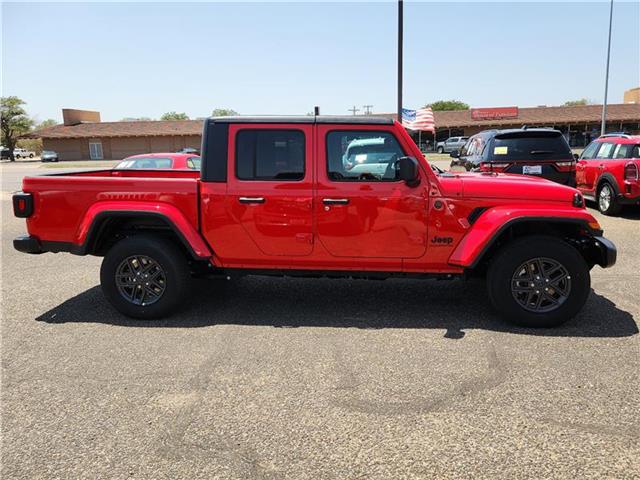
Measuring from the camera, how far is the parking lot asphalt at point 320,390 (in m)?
2.75

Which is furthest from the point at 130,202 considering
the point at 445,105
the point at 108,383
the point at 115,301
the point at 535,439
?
the point at 445,105

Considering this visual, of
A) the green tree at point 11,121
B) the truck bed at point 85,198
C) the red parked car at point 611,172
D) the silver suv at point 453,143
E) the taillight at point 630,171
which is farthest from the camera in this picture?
the green tree at point 11,121

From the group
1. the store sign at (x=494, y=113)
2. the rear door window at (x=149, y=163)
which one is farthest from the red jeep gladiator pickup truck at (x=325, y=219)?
the store sign at (x=494, y=113)

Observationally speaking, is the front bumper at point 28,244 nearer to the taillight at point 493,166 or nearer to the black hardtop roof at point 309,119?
the black hardtop roof at point 309,119

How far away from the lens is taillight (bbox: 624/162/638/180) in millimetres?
9727

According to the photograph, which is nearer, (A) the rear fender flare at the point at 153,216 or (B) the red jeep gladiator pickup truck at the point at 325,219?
(B) the red jeep gladiator pickup truck at the point at 325,219

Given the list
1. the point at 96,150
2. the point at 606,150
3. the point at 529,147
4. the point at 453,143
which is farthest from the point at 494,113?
the point at 529,147

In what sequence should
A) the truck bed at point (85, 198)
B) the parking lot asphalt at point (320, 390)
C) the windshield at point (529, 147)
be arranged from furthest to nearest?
the windshield at point (529, 147) < the truck bed at point (85, 198) < the parking lot asphalt at point (320, 390)

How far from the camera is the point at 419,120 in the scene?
55.8 ft

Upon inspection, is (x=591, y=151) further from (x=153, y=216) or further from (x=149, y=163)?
(x=153, y=216)

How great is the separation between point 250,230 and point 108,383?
1812 millimetres

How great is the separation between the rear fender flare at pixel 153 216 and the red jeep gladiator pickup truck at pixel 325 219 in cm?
1

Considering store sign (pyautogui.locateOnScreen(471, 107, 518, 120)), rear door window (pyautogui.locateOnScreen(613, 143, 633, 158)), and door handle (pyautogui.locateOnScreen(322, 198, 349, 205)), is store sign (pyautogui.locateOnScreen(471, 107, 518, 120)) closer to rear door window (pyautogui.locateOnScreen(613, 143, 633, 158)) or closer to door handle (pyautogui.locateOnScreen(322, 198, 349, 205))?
rear door window (pyautogui.locateOnScreen(613, 143, 633, 158))

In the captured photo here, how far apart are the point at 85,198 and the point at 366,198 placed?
2.70 m
